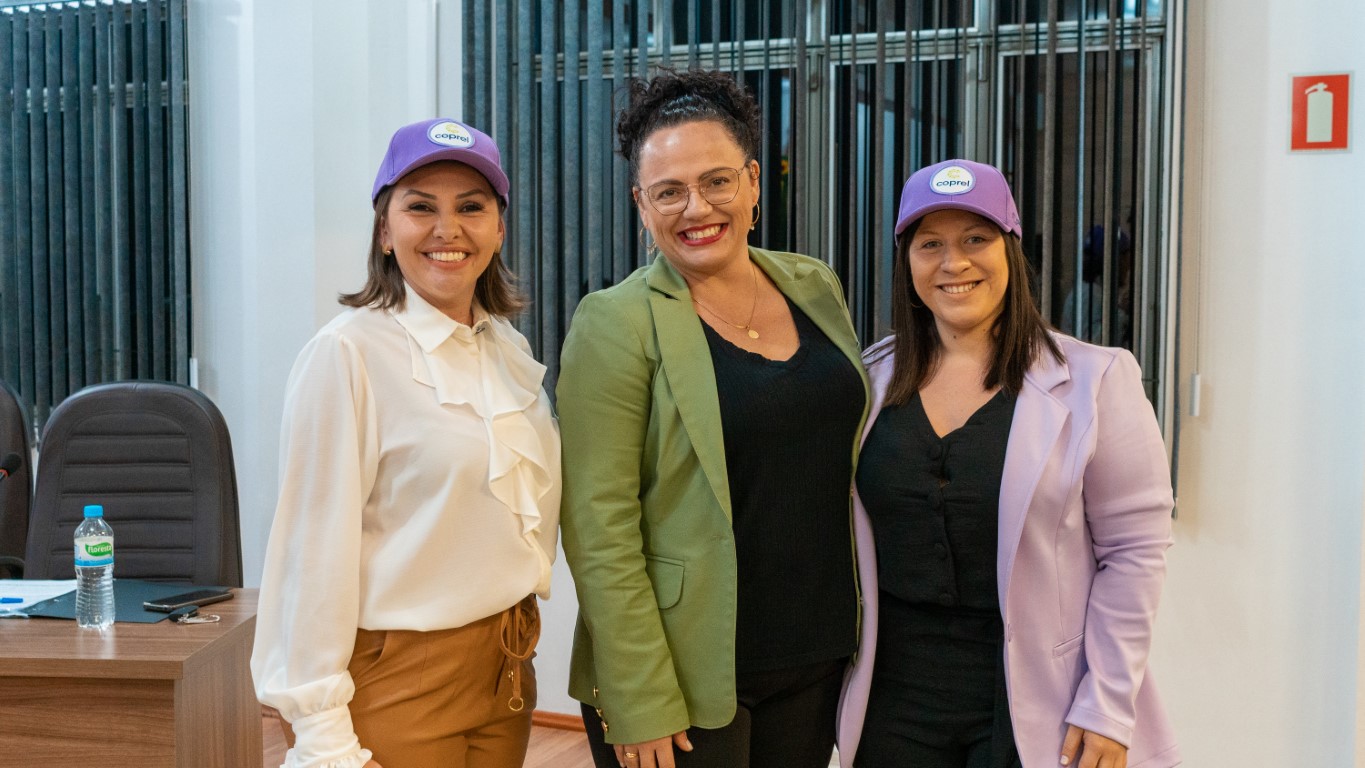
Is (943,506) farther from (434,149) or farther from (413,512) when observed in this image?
(434,149)

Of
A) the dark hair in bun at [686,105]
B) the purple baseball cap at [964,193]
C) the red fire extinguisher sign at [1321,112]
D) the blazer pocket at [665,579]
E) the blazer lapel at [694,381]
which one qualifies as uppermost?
the red fire extinguisher sign at [1321,112]

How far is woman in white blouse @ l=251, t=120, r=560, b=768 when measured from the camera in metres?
1.54

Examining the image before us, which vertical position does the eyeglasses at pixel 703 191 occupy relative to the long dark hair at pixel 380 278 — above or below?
above

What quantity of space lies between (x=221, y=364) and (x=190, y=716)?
6.78 ft

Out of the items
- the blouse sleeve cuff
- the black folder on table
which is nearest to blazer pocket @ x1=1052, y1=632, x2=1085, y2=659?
the blouse sleeve cuff

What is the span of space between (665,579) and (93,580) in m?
1.31

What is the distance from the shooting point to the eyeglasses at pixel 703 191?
1.72m

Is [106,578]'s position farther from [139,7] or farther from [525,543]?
[139,7]

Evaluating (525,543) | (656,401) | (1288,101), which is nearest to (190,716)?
(525,543)

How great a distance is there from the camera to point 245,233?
3803mm

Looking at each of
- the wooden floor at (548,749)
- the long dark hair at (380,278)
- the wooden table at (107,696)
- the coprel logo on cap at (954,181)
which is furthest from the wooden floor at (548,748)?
the coprel logo on cap at (954,181)

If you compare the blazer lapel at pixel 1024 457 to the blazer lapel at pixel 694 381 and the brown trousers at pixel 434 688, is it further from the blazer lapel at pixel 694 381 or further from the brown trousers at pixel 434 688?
the brown trousers at pixel 434 688

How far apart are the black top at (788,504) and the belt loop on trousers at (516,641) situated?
1.08ft

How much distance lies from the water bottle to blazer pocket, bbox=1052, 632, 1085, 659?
1.81 m
